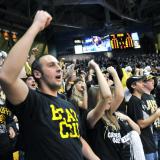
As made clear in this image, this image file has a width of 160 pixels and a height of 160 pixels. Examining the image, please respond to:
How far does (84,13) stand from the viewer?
21891 mm

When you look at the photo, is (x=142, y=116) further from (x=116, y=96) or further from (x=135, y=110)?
(x=116, y=96)

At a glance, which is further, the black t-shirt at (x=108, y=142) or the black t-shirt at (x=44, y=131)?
the black t-shirt at (x=108, y=142)

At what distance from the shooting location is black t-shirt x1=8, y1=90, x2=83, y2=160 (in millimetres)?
1988

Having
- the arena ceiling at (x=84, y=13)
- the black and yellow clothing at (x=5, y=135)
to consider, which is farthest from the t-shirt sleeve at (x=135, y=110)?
the arena ceiling at (x=84, y=13)

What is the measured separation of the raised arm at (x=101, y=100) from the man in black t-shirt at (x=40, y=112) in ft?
2.01

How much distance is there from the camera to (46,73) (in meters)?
Result: 2.22

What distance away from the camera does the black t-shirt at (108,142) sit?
2.87 m

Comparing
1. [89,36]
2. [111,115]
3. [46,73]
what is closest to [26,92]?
[46,73]

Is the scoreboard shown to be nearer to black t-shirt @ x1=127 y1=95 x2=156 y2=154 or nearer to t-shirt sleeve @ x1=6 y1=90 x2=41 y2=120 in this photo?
black t-shirt @ x1=127 y1=95 x2=156 y2=154

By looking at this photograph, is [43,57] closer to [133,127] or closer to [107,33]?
[133,127]

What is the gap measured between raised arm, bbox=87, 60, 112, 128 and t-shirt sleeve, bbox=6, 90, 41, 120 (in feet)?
2.83

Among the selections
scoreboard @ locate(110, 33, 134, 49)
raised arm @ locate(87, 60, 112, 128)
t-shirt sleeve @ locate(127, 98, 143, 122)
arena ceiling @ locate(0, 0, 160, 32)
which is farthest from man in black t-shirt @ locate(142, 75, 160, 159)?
scoreboard @ locate(110, 33, 134, 49)

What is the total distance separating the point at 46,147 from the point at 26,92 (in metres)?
0.35

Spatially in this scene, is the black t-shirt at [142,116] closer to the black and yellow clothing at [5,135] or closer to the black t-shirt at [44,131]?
the black and yellow clothing at [5,135]
